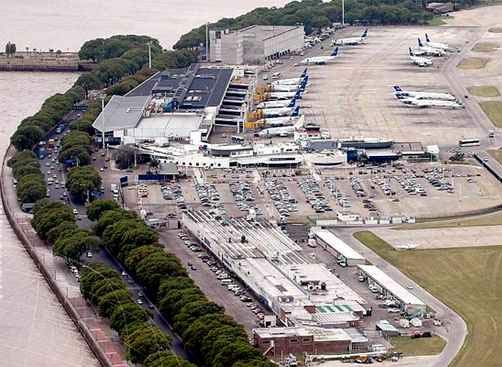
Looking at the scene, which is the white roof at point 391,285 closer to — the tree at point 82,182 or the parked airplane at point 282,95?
the tree at point 82,182

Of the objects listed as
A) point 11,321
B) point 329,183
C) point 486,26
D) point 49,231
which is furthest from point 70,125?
point 486,26

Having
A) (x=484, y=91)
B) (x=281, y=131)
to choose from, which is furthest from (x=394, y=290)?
(x=484, y=91)

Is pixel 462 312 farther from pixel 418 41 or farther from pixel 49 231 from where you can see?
pixel 418 41

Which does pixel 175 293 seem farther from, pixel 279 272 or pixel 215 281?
pixel 279 272

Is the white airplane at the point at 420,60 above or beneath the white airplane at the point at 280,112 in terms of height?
above

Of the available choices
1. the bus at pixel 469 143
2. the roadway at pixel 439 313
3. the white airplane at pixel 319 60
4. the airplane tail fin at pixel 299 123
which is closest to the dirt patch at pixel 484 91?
the white airplane at pixel 319 60
